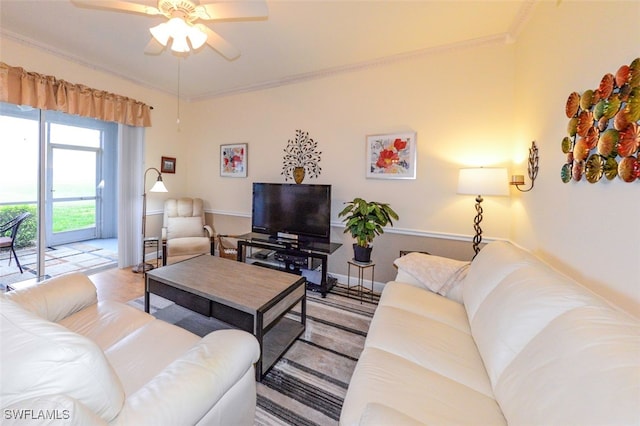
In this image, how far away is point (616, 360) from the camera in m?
0.69

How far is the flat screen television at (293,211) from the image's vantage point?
10.1ft

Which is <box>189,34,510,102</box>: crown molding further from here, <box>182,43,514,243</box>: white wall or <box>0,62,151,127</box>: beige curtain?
<box>0,62,151,127</box>: beige curtain

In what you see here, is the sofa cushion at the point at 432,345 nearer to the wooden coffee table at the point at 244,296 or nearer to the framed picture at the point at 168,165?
the wooden coffee table at the point at 244,296

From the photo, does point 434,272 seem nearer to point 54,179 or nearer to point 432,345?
point 432,345

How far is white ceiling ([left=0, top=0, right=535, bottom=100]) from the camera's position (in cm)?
217

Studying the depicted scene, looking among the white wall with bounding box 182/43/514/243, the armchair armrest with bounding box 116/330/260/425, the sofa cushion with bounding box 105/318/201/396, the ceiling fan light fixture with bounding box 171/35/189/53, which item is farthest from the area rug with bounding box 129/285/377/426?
the ceiling fan light fixture with bounding box 171/35/189/53

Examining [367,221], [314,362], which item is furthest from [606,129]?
[314,362]

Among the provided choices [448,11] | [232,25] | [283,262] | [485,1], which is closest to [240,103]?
[232,25]

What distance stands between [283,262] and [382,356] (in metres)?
2.20

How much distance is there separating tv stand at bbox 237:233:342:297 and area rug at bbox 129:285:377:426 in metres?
0.28

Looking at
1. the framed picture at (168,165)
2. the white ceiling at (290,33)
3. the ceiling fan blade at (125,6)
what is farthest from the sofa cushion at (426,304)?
the framed picture at (168,165)

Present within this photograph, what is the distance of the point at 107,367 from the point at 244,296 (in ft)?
3.34

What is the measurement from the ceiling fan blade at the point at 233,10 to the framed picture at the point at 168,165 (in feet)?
9.40

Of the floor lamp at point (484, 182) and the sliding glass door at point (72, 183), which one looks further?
the sliding glass door at point (72, 183)
